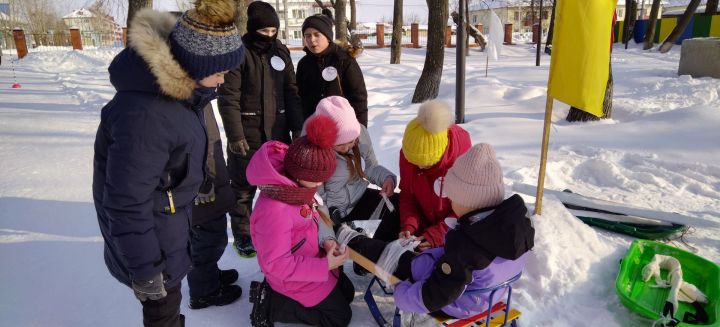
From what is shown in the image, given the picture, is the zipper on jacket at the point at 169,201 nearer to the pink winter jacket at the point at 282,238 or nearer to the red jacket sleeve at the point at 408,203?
the pink winter jacket at the point at 282,238

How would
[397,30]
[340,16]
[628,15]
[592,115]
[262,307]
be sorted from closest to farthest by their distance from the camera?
1. [262,307]
2. [592,115]
3. [340,16]
4. [397,30]
5. [628,15]

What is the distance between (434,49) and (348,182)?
609 cm

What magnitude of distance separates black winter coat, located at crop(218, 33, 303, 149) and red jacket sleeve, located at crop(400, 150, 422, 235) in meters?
1.13

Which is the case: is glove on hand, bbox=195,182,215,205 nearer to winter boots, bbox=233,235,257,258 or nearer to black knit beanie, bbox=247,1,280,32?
winter boots, bbox=233,235,257,258

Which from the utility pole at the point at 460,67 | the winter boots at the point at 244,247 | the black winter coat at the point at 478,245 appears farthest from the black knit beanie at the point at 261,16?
the utility pole at the point at 460,67

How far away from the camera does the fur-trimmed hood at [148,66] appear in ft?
5.23

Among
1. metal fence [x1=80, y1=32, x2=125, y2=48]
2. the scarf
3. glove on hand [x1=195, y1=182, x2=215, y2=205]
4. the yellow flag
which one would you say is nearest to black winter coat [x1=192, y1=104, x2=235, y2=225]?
glove on hand [x1=195, y1=182, x2=215, y2=205]

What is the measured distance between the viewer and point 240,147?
3088 mm

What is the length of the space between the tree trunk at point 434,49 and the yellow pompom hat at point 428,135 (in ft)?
19.5

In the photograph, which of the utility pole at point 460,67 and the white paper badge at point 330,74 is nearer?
the white paper badge at point 330,74

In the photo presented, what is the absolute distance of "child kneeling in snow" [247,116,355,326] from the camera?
6.72 feet

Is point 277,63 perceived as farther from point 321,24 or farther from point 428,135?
point 428,135

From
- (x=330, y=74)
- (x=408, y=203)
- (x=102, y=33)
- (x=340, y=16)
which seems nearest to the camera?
(x=408, y=203)

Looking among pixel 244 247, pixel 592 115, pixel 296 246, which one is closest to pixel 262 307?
pixel 296 246
